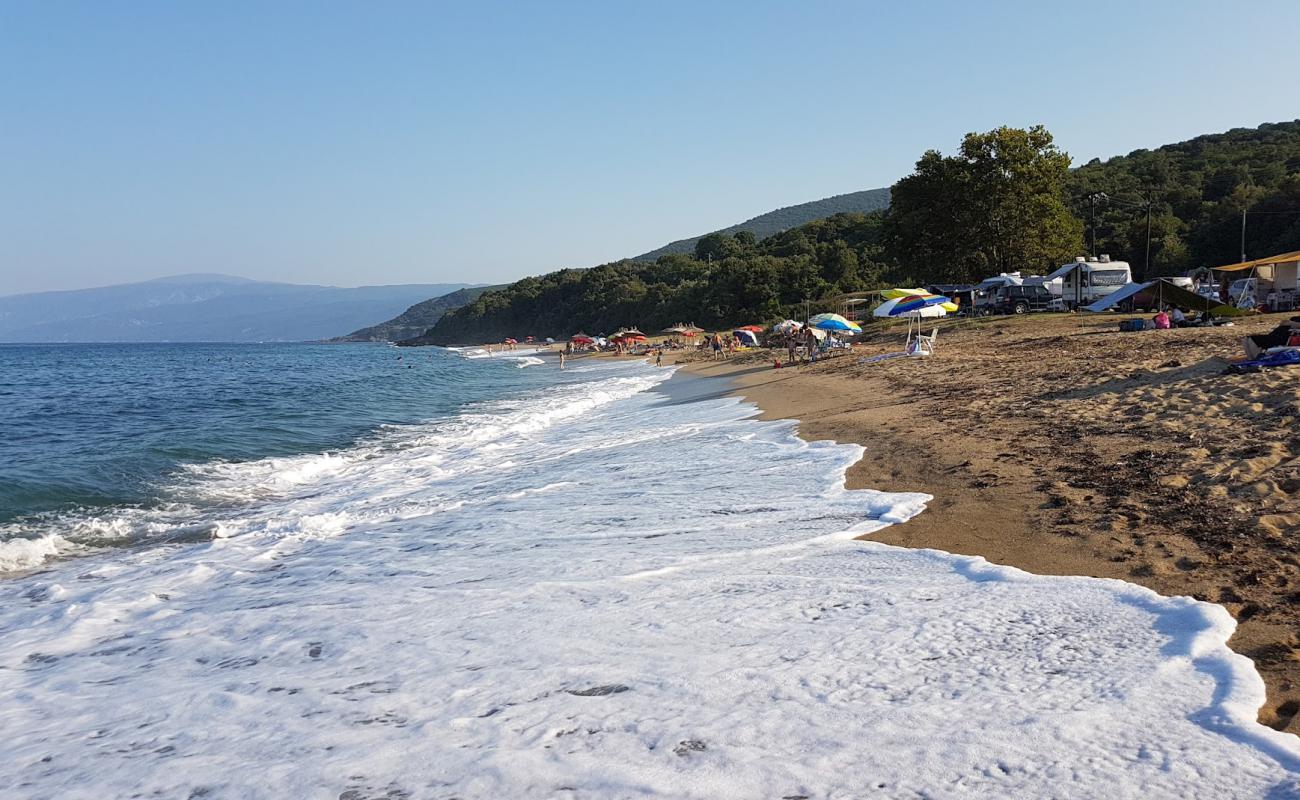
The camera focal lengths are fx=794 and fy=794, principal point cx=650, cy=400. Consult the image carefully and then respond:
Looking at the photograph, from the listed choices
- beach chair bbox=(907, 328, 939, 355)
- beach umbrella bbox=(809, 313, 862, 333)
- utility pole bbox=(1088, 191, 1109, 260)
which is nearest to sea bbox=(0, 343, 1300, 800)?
beach chair bbox=(907, 328, 939, 355)

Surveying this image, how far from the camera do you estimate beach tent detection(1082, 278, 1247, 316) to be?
22.4 metres

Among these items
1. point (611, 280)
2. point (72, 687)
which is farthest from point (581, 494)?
point (611, 280)

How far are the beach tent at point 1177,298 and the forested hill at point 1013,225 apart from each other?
57.5 feet

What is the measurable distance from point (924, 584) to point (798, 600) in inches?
36.6

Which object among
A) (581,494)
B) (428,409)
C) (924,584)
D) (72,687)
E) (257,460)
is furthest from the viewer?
(428,409)

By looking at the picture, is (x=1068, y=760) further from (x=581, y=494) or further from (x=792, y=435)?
(x=792, y=435)

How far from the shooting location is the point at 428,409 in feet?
79.5

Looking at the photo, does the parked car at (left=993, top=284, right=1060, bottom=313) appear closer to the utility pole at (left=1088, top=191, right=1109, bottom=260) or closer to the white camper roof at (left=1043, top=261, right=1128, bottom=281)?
the white camper roof at (left=1043, top=261, right=1128, bottom=281)

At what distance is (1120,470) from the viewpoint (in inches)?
303

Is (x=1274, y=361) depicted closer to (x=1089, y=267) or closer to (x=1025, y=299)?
(x=1089, y=267)

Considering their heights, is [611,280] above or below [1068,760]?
above

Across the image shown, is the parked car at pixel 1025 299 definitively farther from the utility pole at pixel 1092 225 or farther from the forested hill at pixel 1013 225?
the utility pole at pixel 1092 225

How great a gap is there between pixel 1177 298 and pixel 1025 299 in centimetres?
1239

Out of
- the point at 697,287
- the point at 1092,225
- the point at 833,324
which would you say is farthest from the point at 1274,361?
the point at 697,287
